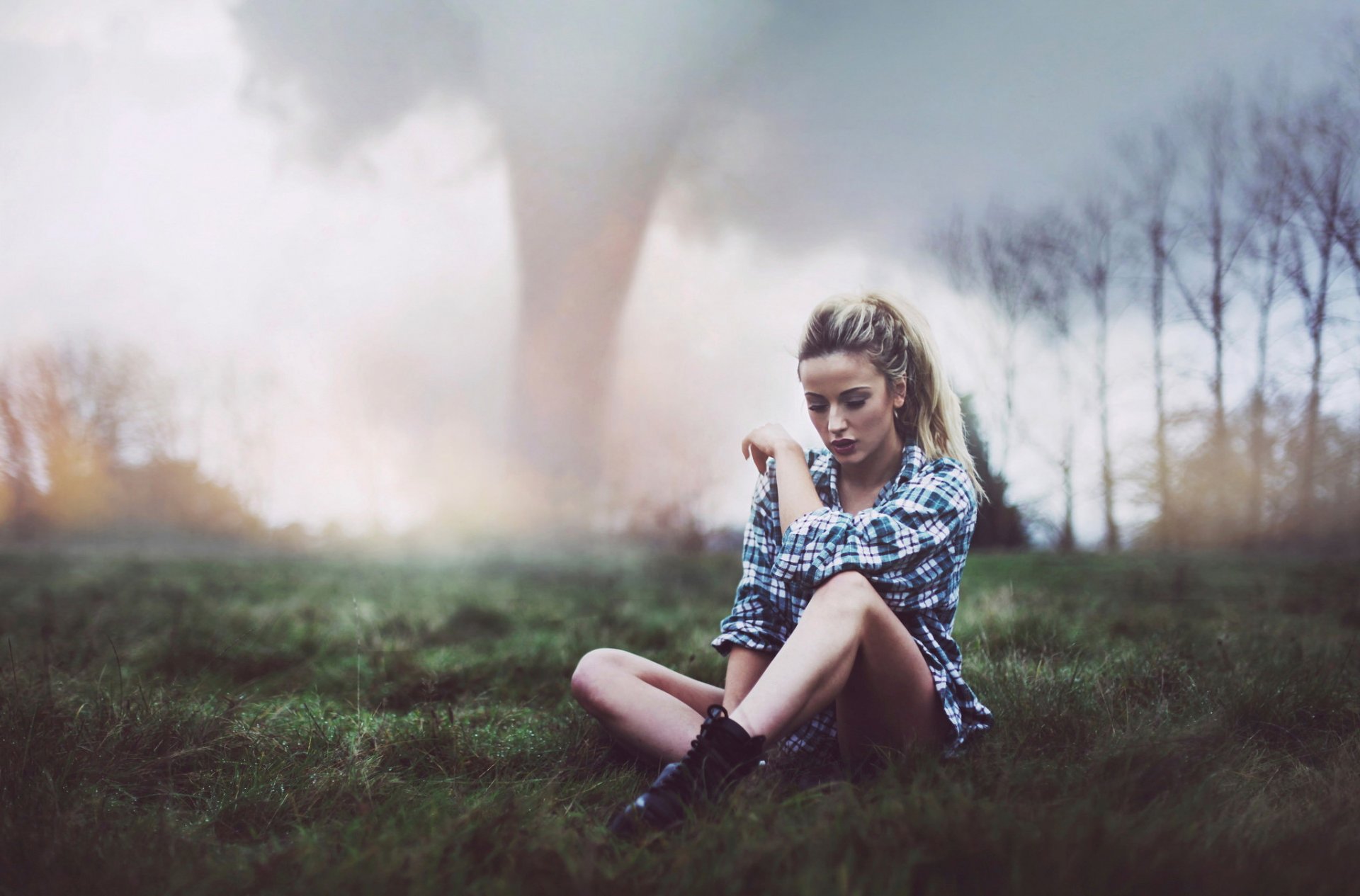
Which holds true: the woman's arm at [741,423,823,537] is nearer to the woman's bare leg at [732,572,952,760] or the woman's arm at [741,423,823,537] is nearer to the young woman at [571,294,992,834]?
the young woman at [571,294,992,834]

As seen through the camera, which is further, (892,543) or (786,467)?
(786,467)

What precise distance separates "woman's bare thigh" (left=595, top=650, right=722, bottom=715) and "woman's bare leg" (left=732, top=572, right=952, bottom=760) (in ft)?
1.52

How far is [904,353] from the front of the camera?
246 centimetres

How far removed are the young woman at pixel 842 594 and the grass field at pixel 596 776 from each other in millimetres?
147

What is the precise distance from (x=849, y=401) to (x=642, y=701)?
3.65 feet

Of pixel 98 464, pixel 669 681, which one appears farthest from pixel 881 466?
pixel 98 464

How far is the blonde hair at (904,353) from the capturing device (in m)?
2.36

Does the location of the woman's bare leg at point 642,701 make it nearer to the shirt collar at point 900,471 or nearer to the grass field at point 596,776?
the grass field at point 596,776

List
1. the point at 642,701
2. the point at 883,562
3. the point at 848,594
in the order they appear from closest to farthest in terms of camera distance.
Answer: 1. the point at 848,594
2. the point at 883,562
3. the point at 642,701

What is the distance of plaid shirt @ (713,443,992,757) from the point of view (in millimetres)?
2113

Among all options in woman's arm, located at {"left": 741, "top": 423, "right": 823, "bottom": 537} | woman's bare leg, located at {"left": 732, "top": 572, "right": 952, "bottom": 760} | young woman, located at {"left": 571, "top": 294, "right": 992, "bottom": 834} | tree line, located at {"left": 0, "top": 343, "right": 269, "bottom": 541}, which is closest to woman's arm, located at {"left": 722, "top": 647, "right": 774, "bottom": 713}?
young woman, located at {"left": 571, "top": 294, "right": 992, "bottom": 834}

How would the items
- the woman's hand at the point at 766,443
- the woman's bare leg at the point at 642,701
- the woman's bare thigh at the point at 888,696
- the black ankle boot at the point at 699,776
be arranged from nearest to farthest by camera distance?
1. the black ankle boot at the point at 699,776
2. the woman's bare thigh at the point at 888,696
3. the woman's bare leg at the point at 642,701
4. the woman's hand at the point at 766,443

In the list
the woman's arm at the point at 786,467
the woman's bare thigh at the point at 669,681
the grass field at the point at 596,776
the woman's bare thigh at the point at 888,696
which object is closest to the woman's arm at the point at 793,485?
the woman's arm at the point at 786,467

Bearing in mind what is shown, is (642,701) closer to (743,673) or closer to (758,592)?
(743,673)
